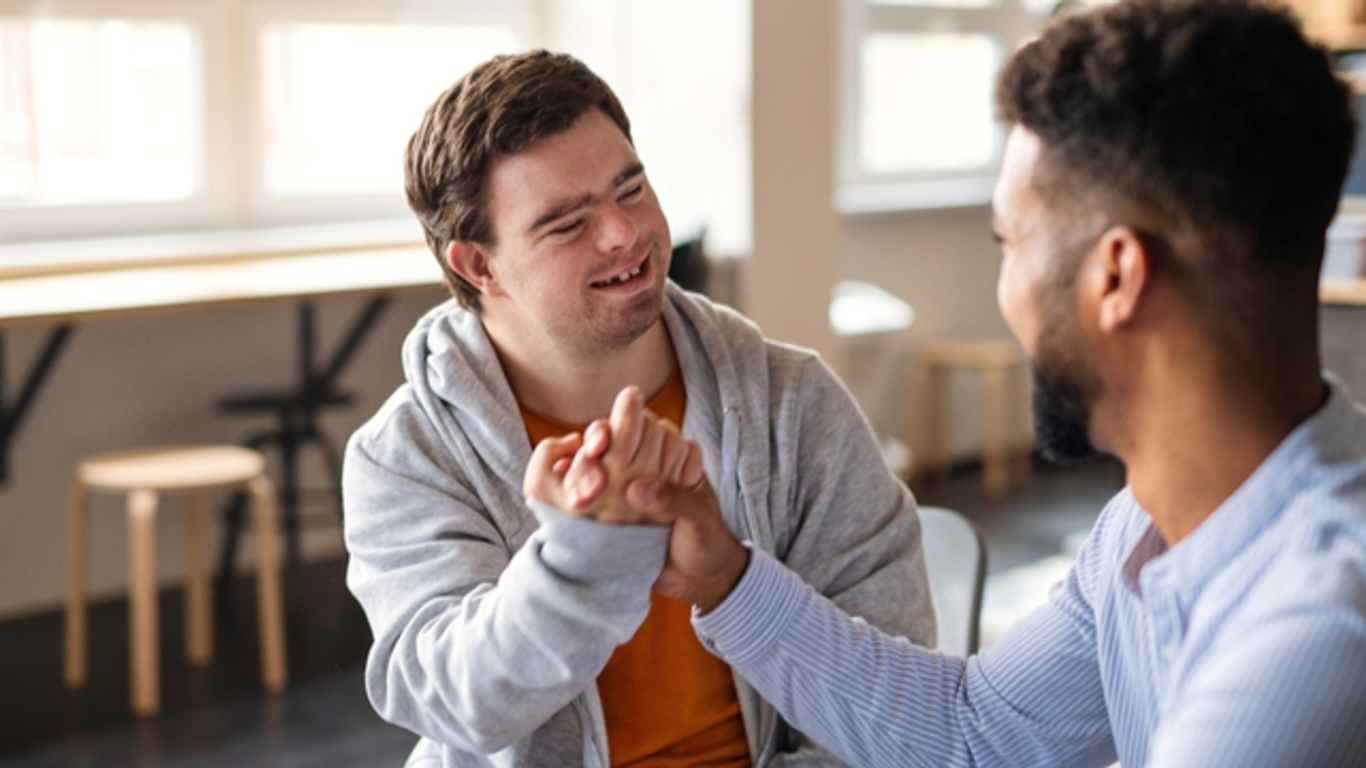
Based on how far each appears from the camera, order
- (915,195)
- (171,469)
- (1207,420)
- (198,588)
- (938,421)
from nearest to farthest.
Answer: (1207,420) < (171,469) < (198,588) < (938,421) < (915,195)

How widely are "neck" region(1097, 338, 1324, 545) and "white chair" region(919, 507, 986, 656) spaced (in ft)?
2.04

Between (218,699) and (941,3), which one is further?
(941,3)

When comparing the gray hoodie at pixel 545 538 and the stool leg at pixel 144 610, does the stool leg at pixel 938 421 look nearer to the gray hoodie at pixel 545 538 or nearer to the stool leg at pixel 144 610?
the stool leg at pixel 144 610

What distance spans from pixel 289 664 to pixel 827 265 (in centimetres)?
181

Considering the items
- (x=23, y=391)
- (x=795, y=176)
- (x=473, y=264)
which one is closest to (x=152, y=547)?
(x=23, y=391)

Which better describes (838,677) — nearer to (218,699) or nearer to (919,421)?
(218,699)

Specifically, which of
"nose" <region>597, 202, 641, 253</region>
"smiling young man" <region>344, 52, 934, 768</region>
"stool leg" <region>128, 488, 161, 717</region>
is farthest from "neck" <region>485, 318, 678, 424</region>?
"stool leg" <region>128, 488, 161, 717</region>

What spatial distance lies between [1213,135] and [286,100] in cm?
363

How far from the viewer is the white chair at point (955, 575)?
5.29 ft

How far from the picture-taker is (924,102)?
549 centimetres

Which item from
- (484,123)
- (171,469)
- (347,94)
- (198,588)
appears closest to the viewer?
(484,123)

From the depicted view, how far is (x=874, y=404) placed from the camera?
5.14m

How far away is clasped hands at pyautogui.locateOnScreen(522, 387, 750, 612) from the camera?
1084 mm

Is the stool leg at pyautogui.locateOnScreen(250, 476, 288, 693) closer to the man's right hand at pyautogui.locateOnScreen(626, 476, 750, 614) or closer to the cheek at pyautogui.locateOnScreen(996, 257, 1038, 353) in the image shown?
the man's right hand at pyautogui.locateOnScreen(626, 476, 750, 614)
